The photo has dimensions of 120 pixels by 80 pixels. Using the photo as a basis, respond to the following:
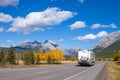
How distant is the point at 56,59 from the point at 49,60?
45.0 feet

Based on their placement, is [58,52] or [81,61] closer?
[81,61]

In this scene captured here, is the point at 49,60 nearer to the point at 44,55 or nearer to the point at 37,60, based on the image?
the point at 37,60

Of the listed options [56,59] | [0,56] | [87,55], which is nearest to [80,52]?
[87,55]

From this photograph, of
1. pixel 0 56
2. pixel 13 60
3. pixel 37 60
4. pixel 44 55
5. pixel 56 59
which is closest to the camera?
pixel 0 56

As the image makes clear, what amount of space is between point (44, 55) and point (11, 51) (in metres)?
56.6

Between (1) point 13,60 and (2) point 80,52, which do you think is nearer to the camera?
(2) point 80,52

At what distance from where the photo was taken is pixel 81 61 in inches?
2308

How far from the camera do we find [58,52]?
408ft

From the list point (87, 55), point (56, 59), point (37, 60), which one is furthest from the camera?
point (56, 59)

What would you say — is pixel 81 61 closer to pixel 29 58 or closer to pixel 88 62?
pixel 88 62

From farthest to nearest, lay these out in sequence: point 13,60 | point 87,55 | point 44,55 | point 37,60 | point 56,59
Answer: point 44,55
point 56,59
point 37,60
point 13,60
point 87,55

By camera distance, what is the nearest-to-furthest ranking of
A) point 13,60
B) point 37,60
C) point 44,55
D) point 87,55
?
point 87,55
point 13,60
point 37,60
point 44,55

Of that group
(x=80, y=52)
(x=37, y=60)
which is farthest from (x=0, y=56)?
(x=80, y=52)

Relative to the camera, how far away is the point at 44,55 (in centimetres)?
14838
